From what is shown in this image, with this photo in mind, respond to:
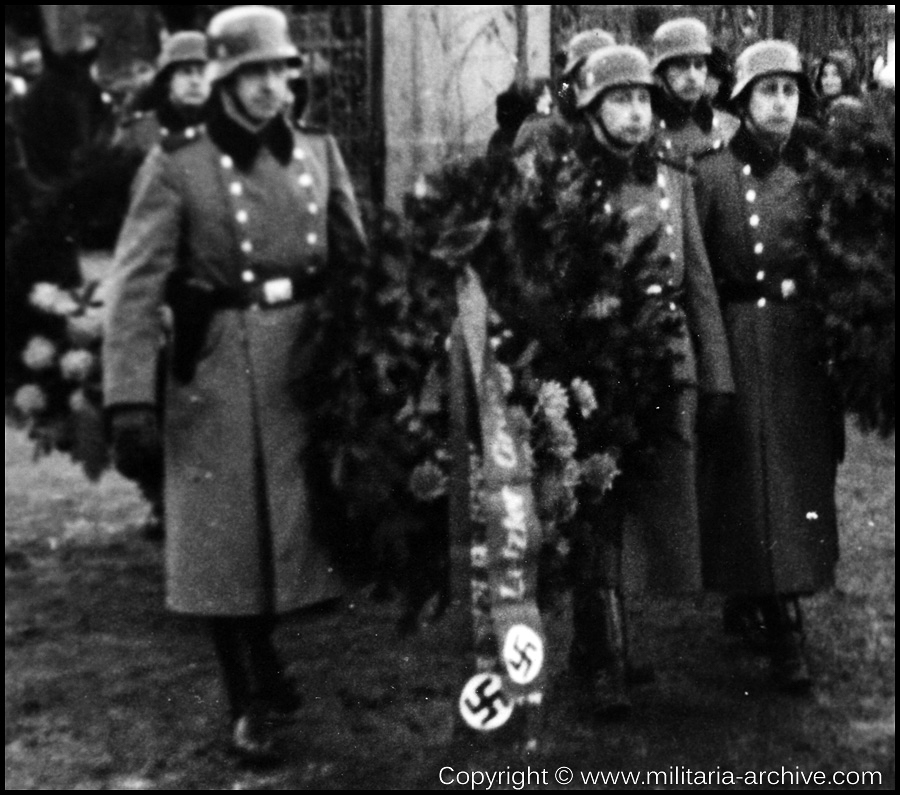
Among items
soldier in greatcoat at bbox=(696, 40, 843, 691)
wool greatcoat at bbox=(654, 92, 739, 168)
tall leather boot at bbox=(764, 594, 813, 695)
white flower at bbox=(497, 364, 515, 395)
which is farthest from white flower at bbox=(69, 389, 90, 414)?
tall leather boot at bbox=(764, 594, 813, 695)

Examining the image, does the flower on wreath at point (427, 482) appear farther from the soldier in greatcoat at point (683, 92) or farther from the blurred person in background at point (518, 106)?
the soldier in greatcoat at point (683, 92)

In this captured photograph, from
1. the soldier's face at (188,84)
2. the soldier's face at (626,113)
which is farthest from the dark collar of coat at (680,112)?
the soldier's face at (188,84)

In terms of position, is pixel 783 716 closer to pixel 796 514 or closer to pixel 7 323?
pixel 796 514

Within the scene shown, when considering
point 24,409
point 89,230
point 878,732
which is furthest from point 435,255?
point 878,732

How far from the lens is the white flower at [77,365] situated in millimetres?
4145

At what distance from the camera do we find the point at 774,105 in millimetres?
5141

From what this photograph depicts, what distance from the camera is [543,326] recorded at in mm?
4656

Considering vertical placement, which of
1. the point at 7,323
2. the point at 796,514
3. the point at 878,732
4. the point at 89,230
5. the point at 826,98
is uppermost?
the point at 826,98

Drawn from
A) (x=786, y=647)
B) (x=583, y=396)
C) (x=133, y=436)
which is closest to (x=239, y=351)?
(x=133, y=436)

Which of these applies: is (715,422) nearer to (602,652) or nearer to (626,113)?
(602,652)

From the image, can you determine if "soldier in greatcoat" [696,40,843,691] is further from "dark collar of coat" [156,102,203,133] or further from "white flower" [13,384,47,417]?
"white flower" [13,384,47,417]

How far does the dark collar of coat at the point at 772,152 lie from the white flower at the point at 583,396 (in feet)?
3.79

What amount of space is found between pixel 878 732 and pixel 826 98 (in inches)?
91.1

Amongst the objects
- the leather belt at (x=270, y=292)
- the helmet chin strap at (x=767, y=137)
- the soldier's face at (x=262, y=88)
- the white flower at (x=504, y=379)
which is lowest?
the white flower at (x=504, y=379)
